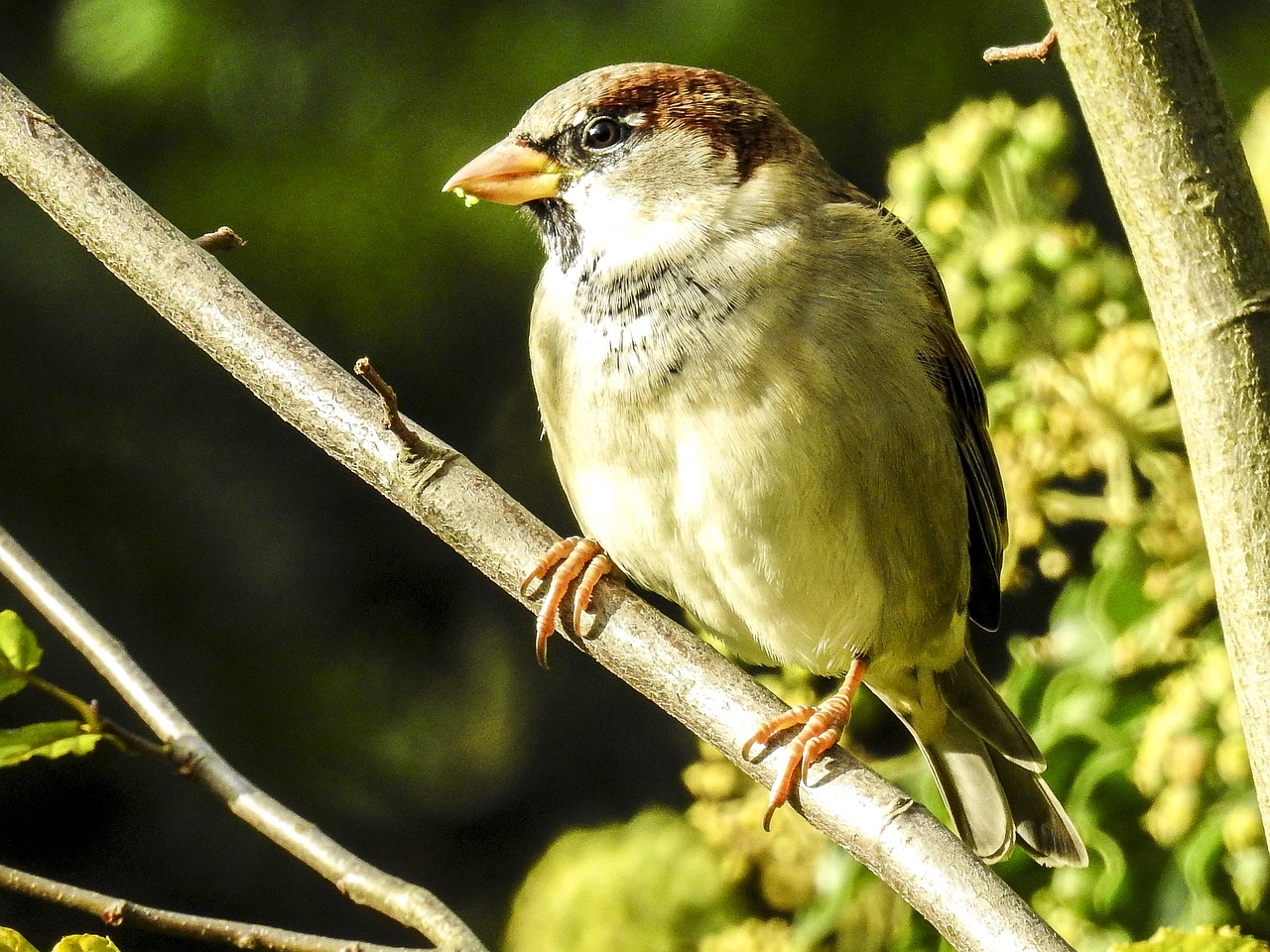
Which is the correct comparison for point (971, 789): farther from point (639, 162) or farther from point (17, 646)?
point (17, 646)

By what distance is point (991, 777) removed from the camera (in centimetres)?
192

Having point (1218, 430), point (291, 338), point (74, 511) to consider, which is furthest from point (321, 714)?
point (1218, 430)

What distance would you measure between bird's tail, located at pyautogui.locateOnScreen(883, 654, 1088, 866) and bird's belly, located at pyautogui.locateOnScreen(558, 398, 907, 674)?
0.61 ft

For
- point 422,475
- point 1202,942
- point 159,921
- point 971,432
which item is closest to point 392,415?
point 422,475

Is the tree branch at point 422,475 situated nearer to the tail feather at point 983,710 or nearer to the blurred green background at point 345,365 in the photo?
the tail feather at point 983,710

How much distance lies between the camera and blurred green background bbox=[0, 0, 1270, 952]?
2.31 meters

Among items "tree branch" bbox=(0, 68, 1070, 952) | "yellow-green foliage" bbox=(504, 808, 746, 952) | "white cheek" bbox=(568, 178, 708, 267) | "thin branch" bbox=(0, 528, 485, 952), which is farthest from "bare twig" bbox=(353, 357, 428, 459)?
"yellow-green foliage" bbox=(504, 808, 746, 952)

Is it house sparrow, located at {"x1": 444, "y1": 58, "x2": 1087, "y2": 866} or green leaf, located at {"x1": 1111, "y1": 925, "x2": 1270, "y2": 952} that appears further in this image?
house sparrow, located at {"x1": 444, "y1": 58, "x2": 1087, "y2": 866}

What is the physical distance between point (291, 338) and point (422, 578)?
41.2 inches

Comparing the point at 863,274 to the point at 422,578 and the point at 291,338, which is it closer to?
the point at 291,338

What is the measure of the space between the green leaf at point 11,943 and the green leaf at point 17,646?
10.9 inches

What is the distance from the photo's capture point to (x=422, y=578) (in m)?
2.51

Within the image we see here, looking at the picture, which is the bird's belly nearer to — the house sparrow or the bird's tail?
the house sparrow

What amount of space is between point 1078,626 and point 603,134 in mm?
800
